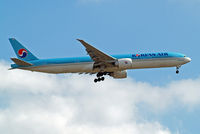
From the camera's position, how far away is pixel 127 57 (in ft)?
162

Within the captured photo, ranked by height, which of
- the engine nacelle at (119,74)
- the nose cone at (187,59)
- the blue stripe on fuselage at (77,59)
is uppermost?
the blue stripe on fuselage at (77,59)

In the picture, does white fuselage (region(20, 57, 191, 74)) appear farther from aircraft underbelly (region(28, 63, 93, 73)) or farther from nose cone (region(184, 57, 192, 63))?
nose cone (region(184, 57, 192, 63))

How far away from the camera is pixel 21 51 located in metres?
51.8

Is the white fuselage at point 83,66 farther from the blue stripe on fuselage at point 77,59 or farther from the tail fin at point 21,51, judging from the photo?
the tail fin at point 21,51

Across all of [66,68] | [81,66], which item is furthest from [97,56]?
[66,68]

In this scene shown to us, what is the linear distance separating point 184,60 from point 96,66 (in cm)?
1475

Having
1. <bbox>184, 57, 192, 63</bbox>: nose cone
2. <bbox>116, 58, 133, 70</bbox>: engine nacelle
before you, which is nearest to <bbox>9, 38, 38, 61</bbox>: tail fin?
<bbox>116, 58, 133, 70</bbox>: engine nacelle

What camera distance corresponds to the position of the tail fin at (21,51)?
51.0m

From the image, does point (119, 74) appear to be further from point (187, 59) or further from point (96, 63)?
point (187, 59)

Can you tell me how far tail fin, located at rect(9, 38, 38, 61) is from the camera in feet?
167

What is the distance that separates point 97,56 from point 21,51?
43.2 feet

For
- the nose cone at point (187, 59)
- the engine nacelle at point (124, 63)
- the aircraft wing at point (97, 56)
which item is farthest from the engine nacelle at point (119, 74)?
the nose cone at point (187, 59)

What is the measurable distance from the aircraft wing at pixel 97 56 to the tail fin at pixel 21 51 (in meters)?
9.45

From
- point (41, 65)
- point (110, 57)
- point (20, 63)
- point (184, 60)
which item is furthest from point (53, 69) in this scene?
point (184, 60)
